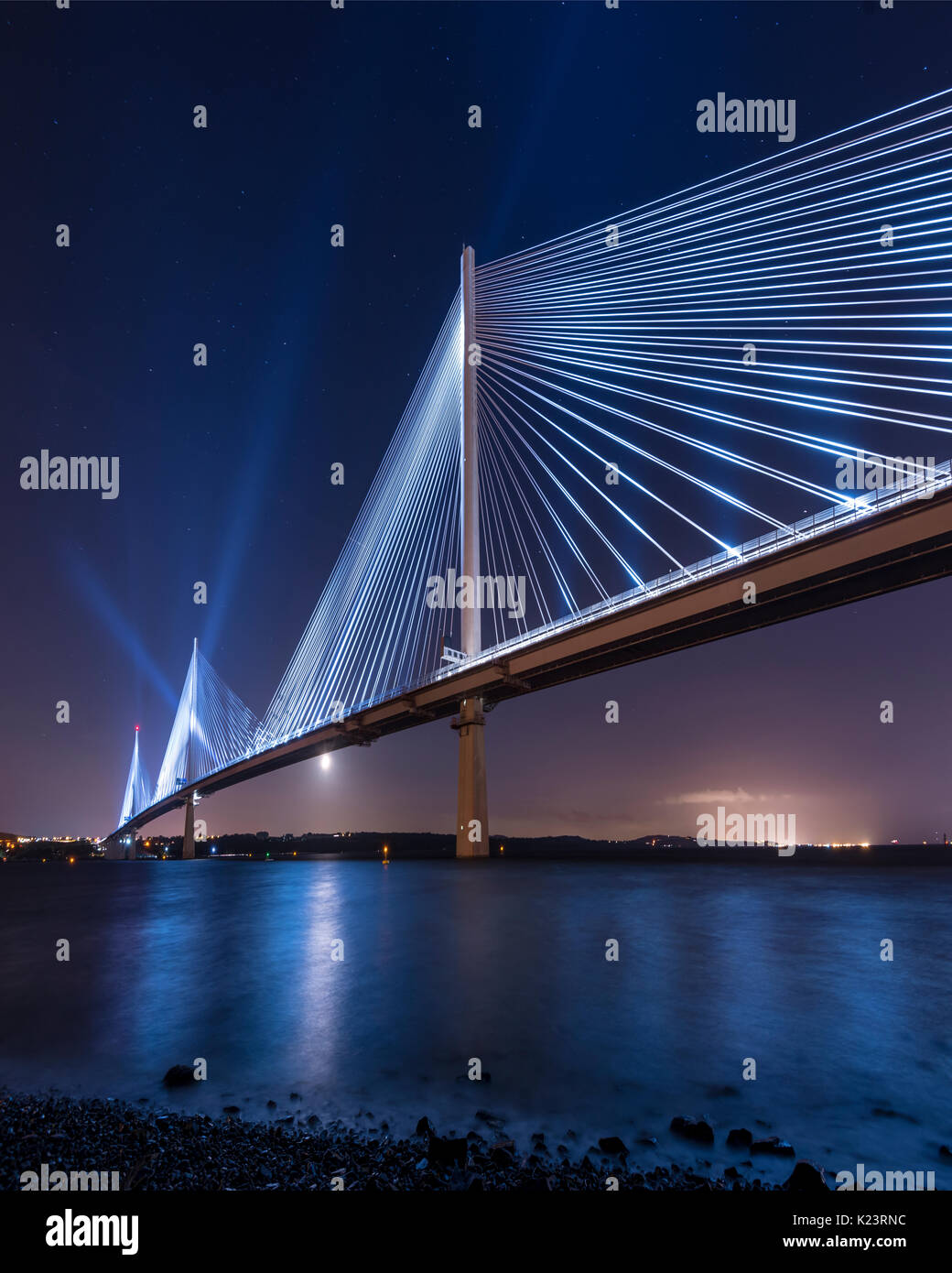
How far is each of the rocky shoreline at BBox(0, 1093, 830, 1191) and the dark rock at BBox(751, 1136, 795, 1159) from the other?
15mm

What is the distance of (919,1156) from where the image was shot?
18.2ft

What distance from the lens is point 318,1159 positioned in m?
4.94

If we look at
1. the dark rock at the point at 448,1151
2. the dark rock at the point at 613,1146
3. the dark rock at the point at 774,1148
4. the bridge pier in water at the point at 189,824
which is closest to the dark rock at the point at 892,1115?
the dark rock at the point at 774,1148

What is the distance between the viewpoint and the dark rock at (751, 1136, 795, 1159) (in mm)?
5371

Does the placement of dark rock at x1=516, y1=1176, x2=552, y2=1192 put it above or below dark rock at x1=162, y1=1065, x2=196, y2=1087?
above

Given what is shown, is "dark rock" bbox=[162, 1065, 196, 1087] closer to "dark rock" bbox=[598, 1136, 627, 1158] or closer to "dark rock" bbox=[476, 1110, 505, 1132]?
"dark rock" bbox=[476, 1110, 505, 1132]

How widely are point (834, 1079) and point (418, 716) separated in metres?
43.2

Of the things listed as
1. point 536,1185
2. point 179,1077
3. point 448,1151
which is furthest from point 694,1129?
point 179,1077

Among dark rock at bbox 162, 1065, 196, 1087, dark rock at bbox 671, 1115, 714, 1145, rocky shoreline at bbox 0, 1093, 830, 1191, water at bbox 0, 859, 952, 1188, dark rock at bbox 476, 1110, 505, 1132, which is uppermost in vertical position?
rocky shoreline at bbox 0, 1093, 830, 1191
